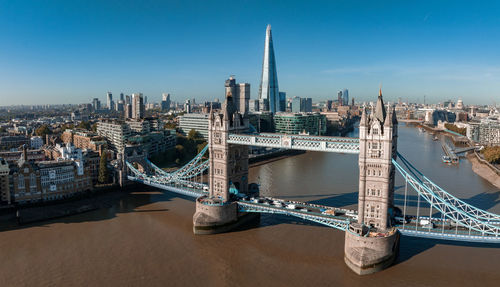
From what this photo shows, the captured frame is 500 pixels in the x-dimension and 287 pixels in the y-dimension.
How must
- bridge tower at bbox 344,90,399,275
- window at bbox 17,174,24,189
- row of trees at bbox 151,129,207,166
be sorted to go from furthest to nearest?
row of trees at bbox 151,129,207,166 → window at bbox 17,174,24,189 → bridge tower at bbox 344,90,399,275

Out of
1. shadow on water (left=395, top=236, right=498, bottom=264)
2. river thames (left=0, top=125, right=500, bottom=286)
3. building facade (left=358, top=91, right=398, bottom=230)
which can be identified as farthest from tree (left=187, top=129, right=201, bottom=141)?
building facade (left=358, top=91, right=398, bottom=230)

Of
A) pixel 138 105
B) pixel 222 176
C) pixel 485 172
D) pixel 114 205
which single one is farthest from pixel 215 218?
pixel 138 105

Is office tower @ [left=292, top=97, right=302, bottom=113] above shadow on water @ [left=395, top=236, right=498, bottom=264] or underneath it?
above

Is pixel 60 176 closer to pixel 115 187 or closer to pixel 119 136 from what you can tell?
pixel 115 187

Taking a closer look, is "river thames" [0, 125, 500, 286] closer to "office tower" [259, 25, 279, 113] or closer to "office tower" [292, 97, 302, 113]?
"office tower" [259, 25, 279, 113]

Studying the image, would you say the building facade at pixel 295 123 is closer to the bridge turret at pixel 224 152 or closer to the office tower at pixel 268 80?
the office tower at pixel 268 80

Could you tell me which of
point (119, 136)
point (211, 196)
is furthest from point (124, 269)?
point (119, 136)
